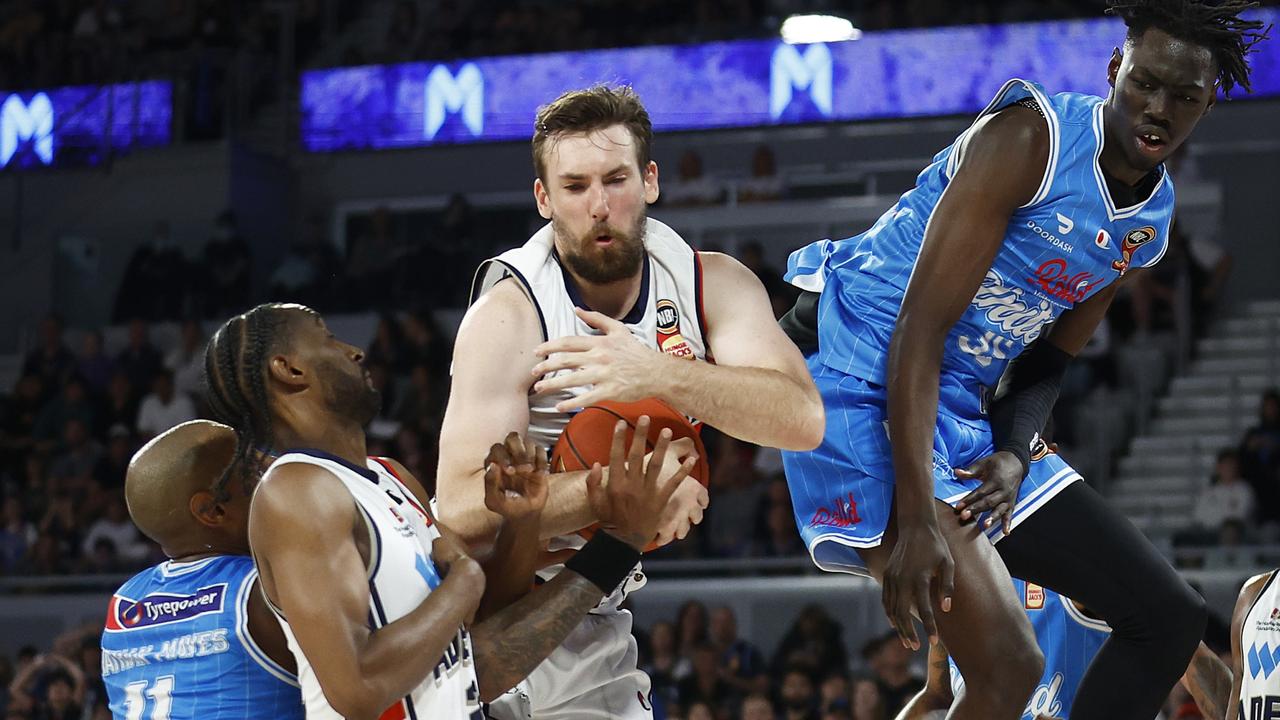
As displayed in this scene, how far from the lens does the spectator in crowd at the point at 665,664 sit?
9414mm

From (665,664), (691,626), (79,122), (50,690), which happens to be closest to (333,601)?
(665,664)

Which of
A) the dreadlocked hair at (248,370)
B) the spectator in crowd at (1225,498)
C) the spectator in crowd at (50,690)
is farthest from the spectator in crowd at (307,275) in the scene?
the dreadlocked hair at (248,370)

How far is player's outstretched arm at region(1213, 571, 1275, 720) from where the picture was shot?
4.62 m

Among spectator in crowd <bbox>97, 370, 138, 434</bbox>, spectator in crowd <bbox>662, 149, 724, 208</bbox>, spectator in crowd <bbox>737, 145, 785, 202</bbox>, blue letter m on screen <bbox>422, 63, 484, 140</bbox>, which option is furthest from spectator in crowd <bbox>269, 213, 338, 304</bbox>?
spectator in crowd <bbox>737, 145, 785, 202</bbox>

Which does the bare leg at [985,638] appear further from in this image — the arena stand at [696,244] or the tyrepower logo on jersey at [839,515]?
the arena stand at [696,244]

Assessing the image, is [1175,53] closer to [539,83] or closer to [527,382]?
[527,382]

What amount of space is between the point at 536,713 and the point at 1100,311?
1.77 meters

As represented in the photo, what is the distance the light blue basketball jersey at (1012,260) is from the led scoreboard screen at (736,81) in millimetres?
9536

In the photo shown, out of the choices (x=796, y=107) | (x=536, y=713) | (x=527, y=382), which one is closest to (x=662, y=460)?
(x=527, y=382)

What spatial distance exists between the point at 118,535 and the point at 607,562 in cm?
934

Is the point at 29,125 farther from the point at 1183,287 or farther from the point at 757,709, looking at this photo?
the point at 1183,287

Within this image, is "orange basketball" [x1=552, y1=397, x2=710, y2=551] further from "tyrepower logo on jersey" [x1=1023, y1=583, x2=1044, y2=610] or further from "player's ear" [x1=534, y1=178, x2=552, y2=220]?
"tyrepower logo on jersey" [x1=1023, y1=583, x2=1044, y2=610]

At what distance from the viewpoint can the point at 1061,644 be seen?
5176 millimetres

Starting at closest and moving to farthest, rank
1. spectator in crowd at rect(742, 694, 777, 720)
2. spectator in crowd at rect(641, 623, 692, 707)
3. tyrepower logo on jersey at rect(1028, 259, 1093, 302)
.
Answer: tyrepower logo on jersey at rect(1028, 259, 1093, 302) < spectator in crowd at rect(742, 694, 777, 720) < spectator in crowd at rect(641, 623, 692, 707)
